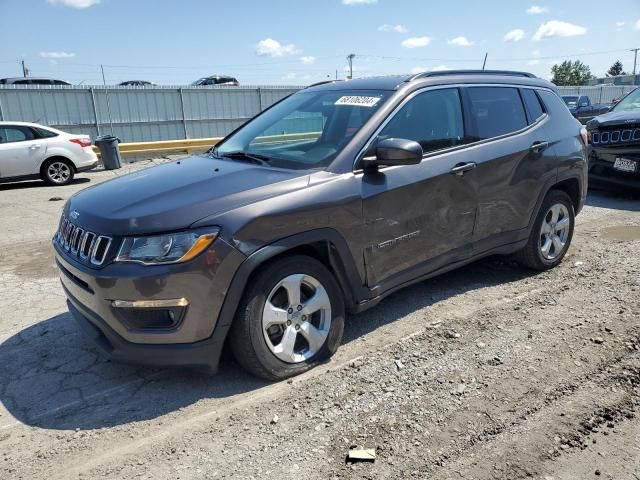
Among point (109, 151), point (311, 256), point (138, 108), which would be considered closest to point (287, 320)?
point (311, 256)

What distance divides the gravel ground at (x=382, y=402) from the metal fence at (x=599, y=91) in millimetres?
32996

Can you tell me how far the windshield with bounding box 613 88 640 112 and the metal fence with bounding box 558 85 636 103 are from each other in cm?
2569

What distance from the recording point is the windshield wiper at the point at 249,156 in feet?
12.1

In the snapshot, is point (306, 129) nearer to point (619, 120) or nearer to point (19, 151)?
point (619, 120)

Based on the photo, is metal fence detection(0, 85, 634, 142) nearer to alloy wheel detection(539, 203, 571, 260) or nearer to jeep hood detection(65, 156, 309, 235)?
jeep hood detection(65, 156, 309, 235)

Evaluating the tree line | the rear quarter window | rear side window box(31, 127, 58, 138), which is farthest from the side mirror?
the tree line

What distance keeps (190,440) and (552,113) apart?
4336mm

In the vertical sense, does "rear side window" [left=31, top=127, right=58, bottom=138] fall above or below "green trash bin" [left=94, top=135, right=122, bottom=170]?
above

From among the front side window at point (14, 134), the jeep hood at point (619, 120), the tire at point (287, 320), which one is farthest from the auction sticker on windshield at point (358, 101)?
the front side window at point (14, 134)

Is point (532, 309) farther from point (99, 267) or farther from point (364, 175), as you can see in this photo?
point (99, 267)

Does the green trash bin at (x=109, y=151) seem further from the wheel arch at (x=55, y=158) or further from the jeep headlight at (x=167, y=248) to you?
the jeep headlight at (x=167, y=248)

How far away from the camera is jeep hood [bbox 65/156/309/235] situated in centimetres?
288

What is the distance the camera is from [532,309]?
4219mm

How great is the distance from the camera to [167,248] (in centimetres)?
283
